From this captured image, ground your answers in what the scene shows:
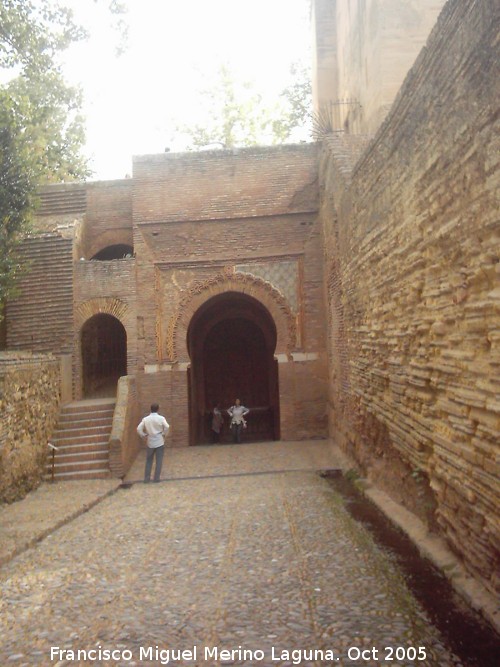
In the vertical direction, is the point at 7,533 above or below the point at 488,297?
below

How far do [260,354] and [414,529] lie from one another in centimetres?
1383

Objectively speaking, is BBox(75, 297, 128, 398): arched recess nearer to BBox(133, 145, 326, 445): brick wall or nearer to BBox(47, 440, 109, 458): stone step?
BBox(133, 145, 326, 445): brick wall

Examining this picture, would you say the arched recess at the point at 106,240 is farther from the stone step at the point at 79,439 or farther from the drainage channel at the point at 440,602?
the drainage channel at the point at 440,602

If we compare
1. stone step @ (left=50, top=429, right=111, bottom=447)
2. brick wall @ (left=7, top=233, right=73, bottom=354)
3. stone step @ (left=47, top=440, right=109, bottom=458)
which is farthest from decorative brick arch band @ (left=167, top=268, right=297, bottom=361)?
stone step @ (left=47, top=440, right=109, bottom=458)

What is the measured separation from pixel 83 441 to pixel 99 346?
4.27 meters

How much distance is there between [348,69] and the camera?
51.8 ft

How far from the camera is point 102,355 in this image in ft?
50.6

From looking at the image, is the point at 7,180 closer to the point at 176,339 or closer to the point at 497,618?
the point at 176,339

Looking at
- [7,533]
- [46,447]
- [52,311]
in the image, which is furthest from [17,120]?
[7,533]

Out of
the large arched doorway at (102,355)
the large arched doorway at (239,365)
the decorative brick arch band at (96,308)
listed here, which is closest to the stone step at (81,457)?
the large arched doorway at (102,355)

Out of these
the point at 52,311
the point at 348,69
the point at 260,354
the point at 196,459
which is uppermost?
the point at 348,69

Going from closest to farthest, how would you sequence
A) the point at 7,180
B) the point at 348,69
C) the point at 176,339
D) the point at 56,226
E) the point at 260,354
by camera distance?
1. the point at 7,180
2. the point at 176,339
3. the point at 56,226
4. the point at 348,69
5. the point at 260,354

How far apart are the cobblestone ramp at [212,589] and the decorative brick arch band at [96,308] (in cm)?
632

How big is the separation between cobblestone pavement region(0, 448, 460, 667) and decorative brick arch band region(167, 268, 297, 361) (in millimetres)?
5862
